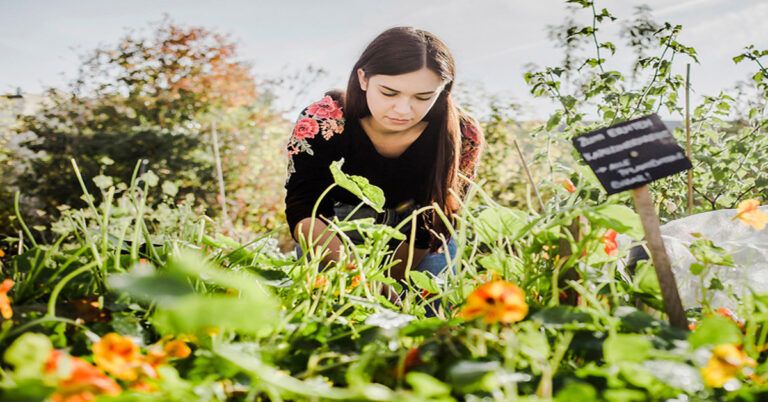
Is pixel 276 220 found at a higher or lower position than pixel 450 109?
lower

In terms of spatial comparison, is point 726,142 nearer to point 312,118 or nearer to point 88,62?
point 312,118

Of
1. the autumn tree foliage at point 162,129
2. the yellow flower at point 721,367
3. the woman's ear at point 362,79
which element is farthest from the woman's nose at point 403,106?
the autumn tree foliage at point 162,129

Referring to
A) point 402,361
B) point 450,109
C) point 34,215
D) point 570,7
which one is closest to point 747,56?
point 570,7

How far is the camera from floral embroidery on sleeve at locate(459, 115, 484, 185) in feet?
7.00

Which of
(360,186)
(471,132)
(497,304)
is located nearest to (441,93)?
(471,132)

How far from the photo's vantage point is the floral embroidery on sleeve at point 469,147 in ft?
7.00

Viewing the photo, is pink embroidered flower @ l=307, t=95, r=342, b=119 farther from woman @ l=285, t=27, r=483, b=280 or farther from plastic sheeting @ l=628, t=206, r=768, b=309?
plastic sheeting @ l=628, t=206, r=768, b=309

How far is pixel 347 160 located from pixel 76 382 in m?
1.57

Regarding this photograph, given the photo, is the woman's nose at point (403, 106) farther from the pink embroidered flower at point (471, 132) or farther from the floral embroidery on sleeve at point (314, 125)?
the pink embroidered flower at point (471, 132)

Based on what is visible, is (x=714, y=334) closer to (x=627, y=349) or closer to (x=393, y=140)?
(x=627, y=349)

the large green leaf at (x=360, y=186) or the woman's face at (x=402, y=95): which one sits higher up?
the woman's face at (x=402, y=95)

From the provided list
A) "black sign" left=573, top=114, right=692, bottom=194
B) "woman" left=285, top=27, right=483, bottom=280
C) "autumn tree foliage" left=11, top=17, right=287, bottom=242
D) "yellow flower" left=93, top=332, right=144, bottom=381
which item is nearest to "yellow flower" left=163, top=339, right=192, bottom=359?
"yellow flower" left=93, top=332, right=144, bottom=381

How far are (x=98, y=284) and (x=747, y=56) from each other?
7.51ft

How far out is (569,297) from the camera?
90 cm
